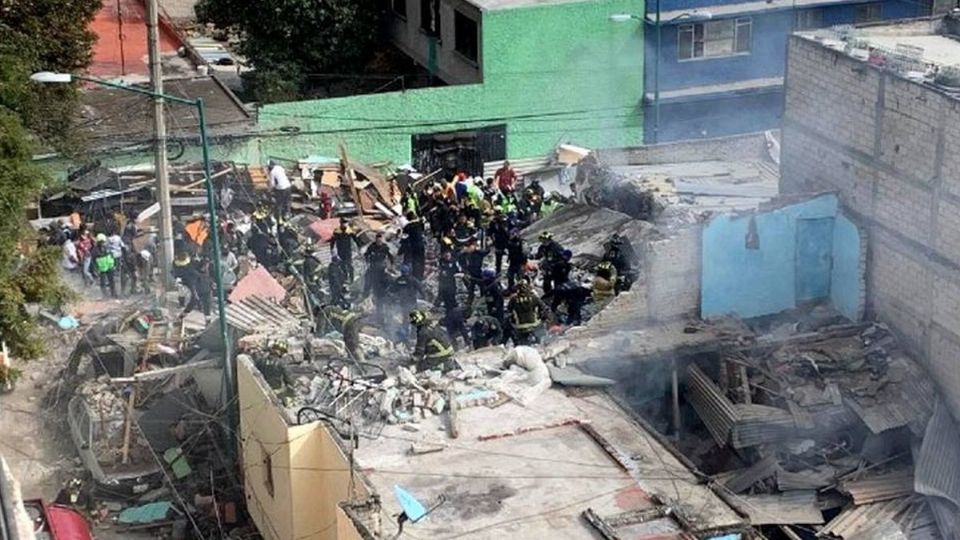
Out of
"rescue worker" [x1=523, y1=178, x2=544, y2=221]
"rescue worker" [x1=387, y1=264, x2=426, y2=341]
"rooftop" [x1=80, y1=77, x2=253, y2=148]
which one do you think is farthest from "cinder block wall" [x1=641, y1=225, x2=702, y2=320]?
"rooftop" [x1=80, y1=77, x2=253, y2=148]

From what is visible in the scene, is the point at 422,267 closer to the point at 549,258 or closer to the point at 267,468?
the point at 549,258

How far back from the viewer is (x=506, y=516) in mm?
19016

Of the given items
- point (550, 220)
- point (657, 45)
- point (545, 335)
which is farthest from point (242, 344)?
point (657, 45)

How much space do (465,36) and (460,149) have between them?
3.51 metres

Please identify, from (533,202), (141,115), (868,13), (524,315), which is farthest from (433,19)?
(524,315)

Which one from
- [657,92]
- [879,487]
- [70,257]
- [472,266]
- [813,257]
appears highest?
[657,92]

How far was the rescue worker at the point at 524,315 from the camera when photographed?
24.6m

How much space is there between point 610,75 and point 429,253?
457 inches

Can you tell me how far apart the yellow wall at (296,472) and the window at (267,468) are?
0.03 meters

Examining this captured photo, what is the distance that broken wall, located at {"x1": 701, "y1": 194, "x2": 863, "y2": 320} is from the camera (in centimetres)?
2511

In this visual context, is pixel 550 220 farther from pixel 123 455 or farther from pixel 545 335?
pixel 123 455

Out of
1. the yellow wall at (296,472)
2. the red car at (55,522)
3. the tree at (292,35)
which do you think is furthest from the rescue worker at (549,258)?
the tree at (292,35)

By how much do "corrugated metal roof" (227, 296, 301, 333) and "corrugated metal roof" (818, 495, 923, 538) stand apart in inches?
353

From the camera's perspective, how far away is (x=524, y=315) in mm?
24609
